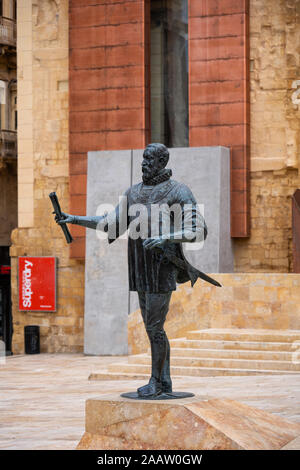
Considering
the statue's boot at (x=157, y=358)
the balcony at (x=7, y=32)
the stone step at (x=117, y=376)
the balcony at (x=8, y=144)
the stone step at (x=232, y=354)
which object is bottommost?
the stone step at (x=117, y=376)

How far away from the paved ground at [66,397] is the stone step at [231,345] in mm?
1369

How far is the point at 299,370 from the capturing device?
42.5 ft

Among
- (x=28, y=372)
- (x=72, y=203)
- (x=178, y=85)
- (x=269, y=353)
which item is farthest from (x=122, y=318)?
(x=269, y=353)

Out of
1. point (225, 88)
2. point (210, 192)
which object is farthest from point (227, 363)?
point (225, 88)

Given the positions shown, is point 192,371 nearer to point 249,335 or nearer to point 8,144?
point 249,335

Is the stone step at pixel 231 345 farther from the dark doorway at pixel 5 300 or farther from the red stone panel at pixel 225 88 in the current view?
the dark doorway at pixel 5 300

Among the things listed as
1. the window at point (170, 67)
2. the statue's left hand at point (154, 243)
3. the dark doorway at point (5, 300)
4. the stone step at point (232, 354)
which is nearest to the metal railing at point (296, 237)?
the stone step at point (232, 354)

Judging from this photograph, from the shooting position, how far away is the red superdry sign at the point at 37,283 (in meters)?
24.0

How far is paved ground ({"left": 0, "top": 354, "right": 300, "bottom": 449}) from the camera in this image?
813cm

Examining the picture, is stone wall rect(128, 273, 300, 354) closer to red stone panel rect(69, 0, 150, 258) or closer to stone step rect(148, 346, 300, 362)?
stone step rect(148, 346, 300, 362)

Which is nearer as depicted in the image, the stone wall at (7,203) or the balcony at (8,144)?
the balcony at (8,144)

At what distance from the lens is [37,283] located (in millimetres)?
24234

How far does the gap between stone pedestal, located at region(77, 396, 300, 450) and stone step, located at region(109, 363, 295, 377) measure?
6070 millimetres

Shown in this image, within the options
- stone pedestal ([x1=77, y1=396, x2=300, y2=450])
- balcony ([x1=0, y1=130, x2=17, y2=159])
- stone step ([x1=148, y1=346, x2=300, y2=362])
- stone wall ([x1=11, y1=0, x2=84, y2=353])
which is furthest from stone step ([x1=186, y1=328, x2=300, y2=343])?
balcony ([x1=0, y1=130, x2=17, y2=159])
